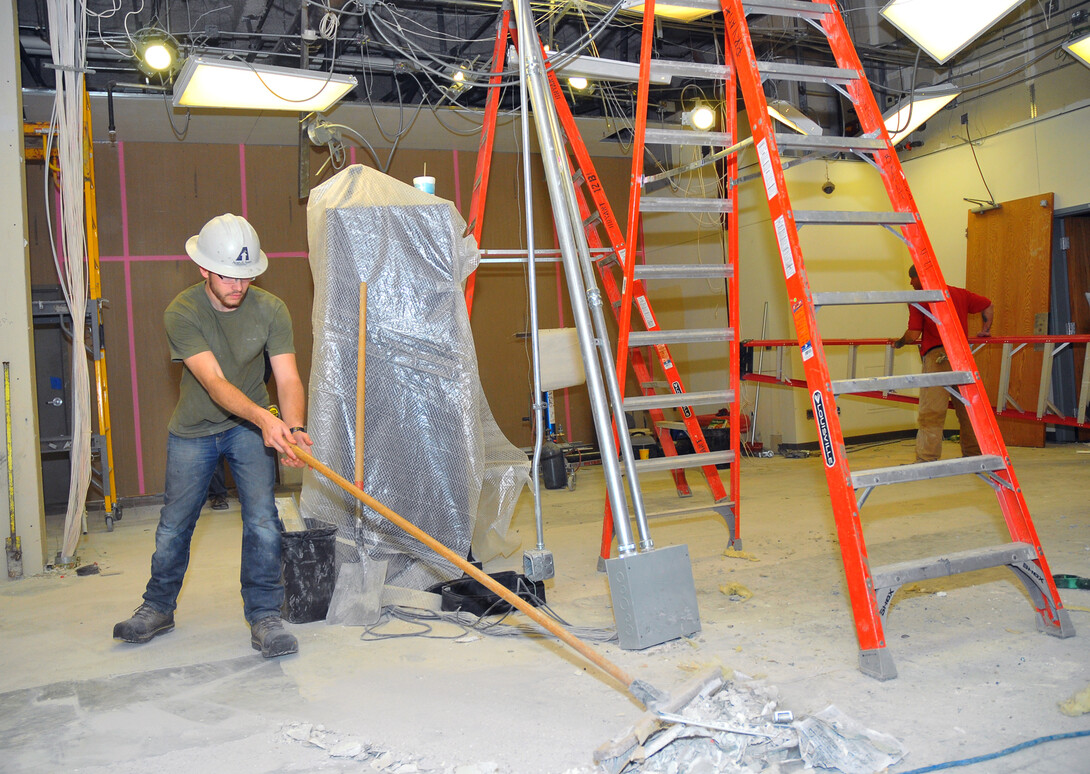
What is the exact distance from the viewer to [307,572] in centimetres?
300

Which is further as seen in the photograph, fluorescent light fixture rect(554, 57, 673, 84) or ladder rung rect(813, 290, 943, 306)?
fluorescent light fixture rect(554, 57, 673, 84)

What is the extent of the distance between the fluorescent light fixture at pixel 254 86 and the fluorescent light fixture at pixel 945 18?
3.27 meters

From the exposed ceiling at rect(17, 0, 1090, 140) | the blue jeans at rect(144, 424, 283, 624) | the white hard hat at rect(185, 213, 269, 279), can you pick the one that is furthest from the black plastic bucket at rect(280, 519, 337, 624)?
the exposed ceiling at rect(17, 0, 1090, 140)

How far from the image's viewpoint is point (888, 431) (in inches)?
298

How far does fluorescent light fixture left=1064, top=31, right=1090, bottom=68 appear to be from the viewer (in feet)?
16.7

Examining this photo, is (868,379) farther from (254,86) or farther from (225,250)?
(254,86)

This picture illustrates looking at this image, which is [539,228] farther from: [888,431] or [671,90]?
[888,431]

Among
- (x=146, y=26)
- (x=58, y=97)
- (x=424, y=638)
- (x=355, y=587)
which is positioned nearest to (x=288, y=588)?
(x=355, y=587)

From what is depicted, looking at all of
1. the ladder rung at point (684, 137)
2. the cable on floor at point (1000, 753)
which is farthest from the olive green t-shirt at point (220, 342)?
the cable on floor at point (1000, 753)

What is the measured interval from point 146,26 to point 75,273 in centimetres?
188

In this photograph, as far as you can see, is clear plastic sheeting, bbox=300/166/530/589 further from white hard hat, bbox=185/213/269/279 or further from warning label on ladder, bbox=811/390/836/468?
warning label on ladder, bbox=811/390/836/468

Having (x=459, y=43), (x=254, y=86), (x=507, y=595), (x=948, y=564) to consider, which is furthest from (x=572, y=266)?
(x=459, y=43)

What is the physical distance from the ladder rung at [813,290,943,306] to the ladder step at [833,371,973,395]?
236mm

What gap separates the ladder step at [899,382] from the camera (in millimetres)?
2309
